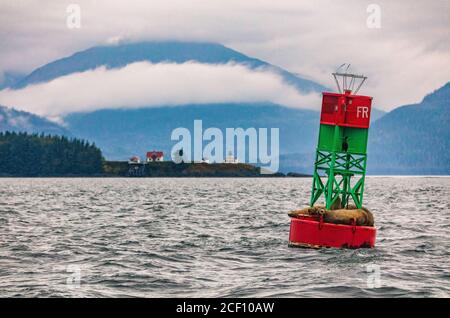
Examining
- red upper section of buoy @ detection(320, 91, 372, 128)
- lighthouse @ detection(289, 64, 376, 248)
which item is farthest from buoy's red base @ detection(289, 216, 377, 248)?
red upper section of buoy @ detection(320, 91, 372, 128)

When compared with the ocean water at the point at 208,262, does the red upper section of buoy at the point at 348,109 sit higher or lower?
higher

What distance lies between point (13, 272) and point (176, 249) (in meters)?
11.4

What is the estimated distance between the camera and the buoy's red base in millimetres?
40375

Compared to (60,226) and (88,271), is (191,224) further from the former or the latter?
(88,271)

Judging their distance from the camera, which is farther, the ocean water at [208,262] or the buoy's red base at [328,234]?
the buoy's red base at [328,234]

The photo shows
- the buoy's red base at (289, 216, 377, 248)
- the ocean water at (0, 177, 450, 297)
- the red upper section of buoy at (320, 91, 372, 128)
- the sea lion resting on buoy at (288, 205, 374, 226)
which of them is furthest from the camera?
the red upper section of buoy at (320, 91, 372, 128)

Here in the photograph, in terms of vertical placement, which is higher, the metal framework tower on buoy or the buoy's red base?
the metal framework tower on buoy

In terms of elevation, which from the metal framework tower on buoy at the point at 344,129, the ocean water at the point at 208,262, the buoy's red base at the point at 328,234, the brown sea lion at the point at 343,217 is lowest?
the ocean water at the point at 208,262

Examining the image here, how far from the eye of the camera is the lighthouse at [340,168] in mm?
40469

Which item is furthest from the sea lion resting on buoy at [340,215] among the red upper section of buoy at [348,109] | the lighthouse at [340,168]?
the red upper section of buoy at [348,109]

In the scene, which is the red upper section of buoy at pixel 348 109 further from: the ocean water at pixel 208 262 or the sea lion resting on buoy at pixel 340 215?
the ocean water at pixel 208 262

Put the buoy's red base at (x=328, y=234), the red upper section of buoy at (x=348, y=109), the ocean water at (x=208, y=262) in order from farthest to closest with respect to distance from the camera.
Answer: the red upper section of buoy at (x=348, y=109)
the buoy's red base at (x=328, y=234)
the ocean water at (x=208, y=262)

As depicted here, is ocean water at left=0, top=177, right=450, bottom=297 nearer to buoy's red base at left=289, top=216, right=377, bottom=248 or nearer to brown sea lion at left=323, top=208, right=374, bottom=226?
buoy's red base at left=289, top=216, right=377, bottom=248
